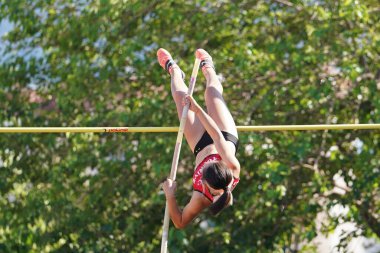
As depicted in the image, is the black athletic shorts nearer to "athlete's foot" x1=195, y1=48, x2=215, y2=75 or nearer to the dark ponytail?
the dark ponytail

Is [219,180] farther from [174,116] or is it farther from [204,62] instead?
[174,116]

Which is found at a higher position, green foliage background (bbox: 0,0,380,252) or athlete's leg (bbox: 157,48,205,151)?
athlete's leg (bbox: 157,48,205,151)

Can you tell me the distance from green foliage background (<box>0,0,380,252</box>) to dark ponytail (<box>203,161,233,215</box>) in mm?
3336

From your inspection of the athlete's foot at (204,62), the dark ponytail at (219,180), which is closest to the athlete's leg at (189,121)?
the athlete's foot at (204,62)

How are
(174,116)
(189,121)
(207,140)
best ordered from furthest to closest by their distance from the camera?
1. (174,116)
2. (189,121)
3. (207,140)

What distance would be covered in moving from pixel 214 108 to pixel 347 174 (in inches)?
147

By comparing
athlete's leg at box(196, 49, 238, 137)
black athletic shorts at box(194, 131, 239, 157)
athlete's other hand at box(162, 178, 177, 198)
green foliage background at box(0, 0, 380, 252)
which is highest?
athlete's leg at box(196, 49, 238, 137)

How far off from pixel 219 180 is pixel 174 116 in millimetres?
4175

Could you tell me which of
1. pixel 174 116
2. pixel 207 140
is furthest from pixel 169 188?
pixel 174 116

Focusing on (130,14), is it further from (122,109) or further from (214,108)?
(214,108)

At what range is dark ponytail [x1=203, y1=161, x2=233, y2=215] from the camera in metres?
6.05

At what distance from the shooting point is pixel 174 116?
1019 centimetres

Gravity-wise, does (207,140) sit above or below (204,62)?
below

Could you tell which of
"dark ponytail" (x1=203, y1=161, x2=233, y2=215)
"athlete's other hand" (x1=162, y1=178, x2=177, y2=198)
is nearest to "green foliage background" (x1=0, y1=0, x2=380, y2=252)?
"athlete's other hand" (x1=162, y1=178, x2=177, y2=198)
